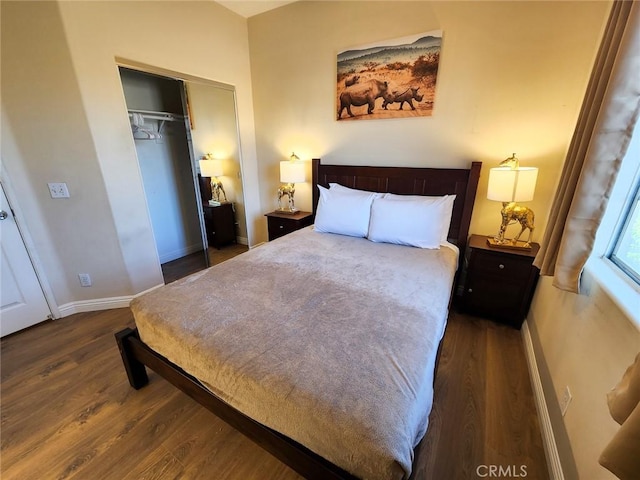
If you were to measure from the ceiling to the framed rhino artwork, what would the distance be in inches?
35.9

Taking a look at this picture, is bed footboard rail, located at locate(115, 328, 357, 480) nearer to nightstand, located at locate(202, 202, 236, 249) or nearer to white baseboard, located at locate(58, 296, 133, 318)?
white baseboard, located at locate(58, 296, 133, 318)

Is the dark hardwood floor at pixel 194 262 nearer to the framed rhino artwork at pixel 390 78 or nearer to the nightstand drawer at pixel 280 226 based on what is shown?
the nightstand drawer at pixel 280 226

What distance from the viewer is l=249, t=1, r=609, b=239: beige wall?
190 cm

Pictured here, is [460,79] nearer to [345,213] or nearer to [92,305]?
[345,213]

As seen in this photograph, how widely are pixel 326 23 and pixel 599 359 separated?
3.20 m

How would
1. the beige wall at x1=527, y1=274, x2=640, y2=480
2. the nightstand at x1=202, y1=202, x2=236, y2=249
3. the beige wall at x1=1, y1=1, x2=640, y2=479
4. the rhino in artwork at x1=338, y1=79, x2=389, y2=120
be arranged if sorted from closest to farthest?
the beige wall at x1=527, y1=274, x2=640, y2=480 → the beige wall at x1=1, y1=1, x2=640, y2=479 → the rhino in artwork at x1=338, y1=79, x2=389, y2=120 → the nightstand at x1=202, y1=202, x2=236, y2=249

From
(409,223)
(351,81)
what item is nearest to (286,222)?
(409,223)

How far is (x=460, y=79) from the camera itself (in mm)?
2199

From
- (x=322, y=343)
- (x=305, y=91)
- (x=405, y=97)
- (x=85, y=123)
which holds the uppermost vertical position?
(x=305, y=91)

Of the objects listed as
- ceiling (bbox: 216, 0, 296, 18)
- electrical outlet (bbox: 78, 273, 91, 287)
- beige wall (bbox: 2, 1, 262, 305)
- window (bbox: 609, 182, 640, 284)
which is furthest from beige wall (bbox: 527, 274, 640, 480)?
ceiling (bbox: 216, 0, 296, 18)

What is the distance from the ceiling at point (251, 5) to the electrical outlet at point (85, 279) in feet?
9.65

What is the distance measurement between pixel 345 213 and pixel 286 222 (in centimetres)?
92

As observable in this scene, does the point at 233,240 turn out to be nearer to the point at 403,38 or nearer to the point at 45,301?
the point at 45,301

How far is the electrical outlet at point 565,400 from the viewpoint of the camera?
1.20 m
